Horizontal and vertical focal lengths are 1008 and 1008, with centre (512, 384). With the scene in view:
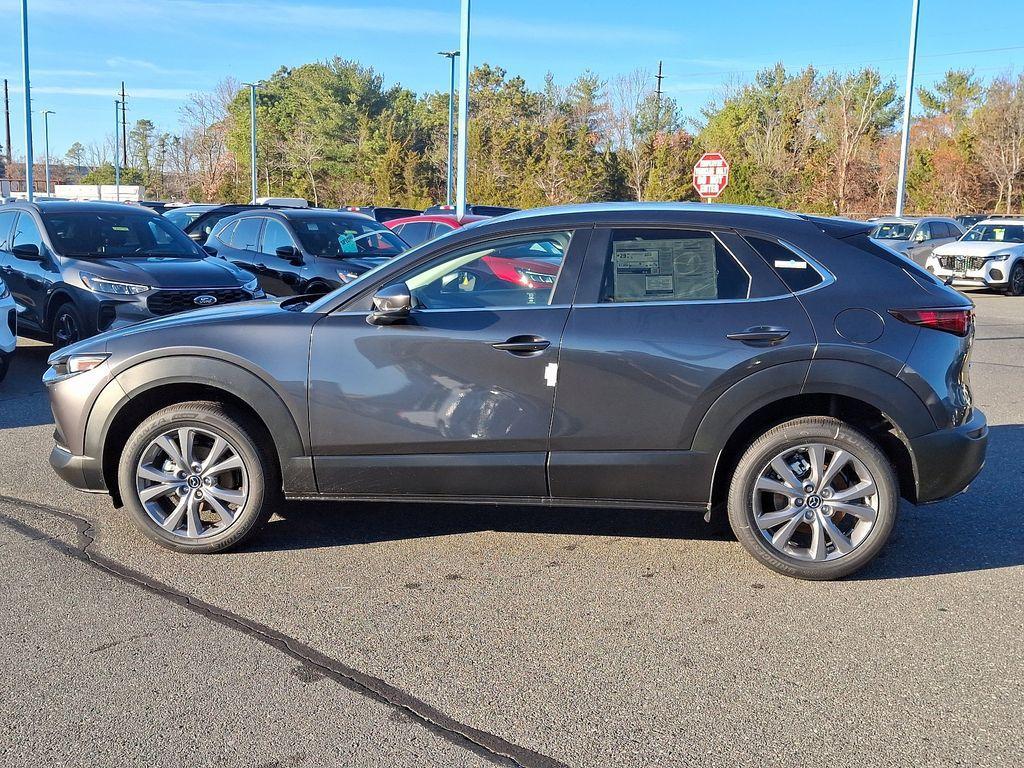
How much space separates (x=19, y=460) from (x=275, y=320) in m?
3.05

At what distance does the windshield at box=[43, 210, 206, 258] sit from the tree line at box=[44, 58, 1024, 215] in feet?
109

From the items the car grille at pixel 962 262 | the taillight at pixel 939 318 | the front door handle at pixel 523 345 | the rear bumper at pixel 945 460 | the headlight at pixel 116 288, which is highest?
the car grille at pixel 962 262

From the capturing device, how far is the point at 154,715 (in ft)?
11.3

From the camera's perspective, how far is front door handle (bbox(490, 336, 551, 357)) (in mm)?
4719

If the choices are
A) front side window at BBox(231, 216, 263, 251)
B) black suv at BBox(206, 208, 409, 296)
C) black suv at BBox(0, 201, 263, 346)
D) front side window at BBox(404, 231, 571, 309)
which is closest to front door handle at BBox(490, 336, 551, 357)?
front side window at BBox(404, 231, 571, 309)

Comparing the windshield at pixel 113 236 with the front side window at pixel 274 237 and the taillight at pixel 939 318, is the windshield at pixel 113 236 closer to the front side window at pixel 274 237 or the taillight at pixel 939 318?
the front side window at pixel 274 237

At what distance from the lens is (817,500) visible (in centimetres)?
468

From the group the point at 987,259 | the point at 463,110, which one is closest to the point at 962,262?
the point at 987,259

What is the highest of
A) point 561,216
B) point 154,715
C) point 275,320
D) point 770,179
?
point 770,179

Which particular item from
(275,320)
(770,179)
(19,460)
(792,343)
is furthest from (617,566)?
(770,179)

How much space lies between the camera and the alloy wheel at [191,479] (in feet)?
16.4

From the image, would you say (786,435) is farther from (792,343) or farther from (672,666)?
(672,666)

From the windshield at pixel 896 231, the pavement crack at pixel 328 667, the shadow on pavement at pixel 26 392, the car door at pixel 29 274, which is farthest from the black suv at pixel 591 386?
the windshield at pixel 896 231

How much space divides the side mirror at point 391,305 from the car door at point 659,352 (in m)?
0.77
